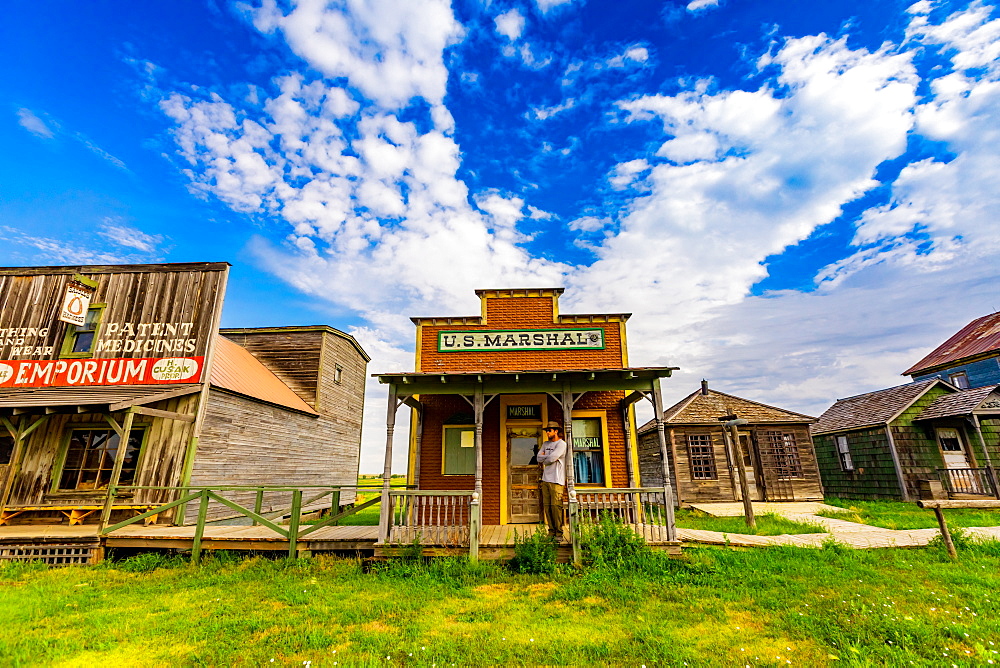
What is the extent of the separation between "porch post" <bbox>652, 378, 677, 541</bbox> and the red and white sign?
12.0 m

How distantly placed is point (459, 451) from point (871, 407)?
63.0 ft

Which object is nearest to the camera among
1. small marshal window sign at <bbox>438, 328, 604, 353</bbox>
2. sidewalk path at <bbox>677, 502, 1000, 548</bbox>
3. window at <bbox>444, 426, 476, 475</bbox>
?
sidewalk path at <bbox>677, 502, 1000, 548</bbox>

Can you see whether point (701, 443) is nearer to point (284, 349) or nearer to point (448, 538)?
point (448, 538)

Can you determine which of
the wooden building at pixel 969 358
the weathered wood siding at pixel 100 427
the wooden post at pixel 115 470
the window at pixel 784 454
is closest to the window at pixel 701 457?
the window at pixel 784 454

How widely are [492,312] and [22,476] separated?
12.7 metres

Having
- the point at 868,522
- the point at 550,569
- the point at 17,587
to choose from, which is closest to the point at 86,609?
the point at 17,587

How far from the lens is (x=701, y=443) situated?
1806 cm

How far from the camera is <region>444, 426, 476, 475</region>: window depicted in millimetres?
11156

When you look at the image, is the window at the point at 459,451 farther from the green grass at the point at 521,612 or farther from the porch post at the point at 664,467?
the porch post at the point at 664,467

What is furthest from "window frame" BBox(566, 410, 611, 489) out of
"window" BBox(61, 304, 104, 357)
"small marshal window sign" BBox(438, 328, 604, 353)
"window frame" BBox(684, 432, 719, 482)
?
"window" BBox(61, 304, 104, 357)

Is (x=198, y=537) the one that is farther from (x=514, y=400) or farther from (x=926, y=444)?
(x=926, y=444)

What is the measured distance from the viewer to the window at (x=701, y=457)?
58.3 feet

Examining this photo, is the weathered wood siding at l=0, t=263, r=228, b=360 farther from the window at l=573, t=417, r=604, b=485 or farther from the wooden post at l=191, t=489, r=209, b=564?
the window at l=573, t=417, r=604, b=485

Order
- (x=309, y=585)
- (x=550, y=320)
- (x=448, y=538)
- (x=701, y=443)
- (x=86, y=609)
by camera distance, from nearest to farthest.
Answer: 1. (x=86, y=609)
2. (x=309, y=585)
3. (x=448, y=538)
4. (x=550, y=320)
5. (x=701, y=443)
